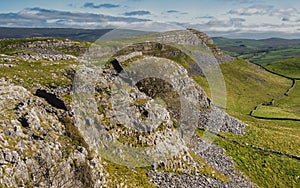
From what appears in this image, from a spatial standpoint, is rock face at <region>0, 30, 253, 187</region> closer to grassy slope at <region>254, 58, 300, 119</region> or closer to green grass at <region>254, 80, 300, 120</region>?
green grass at <region>254, 80, 300, 120</region>

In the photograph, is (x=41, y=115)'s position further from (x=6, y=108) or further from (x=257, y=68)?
(x=257, y=68)

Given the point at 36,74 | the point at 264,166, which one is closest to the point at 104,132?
the point at 36,74

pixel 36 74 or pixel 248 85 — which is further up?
pixel 36 74

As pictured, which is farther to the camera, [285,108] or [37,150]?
[285,108]

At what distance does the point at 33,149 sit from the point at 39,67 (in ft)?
55.3

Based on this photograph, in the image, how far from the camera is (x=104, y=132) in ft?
107

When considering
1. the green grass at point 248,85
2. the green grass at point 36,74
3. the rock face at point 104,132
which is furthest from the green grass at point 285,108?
the green grass at point 36,74

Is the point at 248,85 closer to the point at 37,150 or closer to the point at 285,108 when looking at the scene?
the point at 285,108

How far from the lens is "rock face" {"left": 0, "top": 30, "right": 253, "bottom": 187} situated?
23750 millimetres

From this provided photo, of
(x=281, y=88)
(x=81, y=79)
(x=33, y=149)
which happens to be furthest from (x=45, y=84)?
(x=281, y=88)

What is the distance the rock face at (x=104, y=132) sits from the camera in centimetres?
2375

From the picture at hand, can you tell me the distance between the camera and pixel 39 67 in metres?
37.9

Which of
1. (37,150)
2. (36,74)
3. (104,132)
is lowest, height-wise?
(104,132)

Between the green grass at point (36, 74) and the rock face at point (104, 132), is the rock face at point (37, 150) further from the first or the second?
the green grass at point (36, 74)
